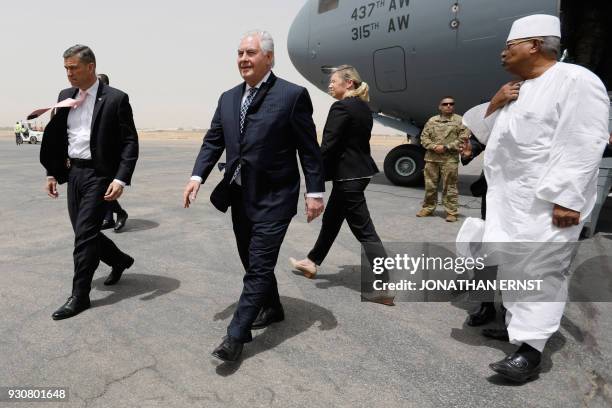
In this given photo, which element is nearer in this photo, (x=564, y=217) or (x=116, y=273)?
(x=564, y=217)

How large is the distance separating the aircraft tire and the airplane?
2 cm

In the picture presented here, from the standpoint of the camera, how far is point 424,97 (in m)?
7.78

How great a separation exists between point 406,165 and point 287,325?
6.26m

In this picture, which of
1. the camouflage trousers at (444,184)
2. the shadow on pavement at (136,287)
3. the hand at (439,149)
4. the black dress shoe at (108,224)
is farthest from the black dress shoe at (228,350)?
the hand at (439,149)

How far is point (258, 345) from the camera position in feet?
8.91

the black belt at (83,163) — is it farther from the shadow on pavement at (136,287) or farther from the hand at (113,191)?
the shadow on pavement at (136,287)

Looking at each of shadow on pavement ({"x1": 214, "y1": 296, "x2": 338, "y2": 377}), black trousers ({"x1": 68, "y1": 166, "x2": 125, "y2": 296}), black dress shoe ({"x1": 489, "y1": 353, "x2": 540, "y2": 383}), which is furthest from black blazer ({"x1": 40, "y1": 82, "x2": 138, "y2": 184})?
black dress shoe ({"x1": 489, "y1": 353, "x2": 540, "y2": 383})

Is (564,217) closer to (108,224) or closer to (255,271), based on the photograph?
(255,271)

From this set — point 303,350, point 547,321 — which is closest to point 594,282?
point 547,321

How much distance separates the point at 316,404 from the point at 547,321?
123 centimetres

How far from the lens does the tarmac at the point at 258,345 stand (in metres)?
2.21

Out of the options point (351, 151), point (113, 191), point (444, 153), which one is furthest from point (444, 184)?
point (113, 191)

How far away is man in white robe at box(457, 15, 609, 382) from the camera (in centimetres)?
220

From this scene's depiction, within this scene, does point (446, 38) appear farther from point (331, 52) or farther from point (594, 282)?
point (594, 282)
